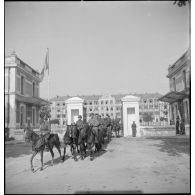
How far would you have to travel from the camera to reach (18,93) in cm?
2453

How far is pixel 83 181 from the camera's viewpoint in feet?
18.5

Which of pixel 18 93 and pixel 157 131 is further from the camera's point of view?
pixel 18 93

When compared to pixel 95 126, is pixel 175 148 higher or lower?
lower

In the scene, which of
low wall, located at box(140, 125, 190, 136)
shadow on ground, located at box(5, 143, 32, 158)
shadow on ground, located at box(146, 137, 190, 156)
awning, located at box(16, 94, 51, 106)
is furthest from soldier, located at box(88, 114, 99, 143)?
awning, located at box(16, 94, 51, 106)

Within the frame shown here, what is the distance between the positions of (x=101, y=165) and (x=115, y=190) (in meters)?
2.65

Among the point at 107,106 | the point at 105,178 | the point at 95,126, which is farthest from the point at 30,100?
the point at 107,106

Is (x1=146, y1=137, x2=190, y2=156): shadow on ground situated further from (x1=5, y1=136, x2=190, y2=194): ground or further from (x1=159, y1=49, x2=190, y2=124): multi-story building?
(x1=159, y1=49, x2=190, y2=124): multi-story building

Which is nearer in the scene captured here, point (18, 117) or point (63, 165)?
point (63, 165)

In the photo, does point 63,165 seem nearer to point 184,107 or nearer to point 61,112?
point 184,107

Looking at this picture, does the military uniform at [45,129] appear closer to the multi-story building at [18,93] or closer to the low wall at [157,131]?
the low wall at [157,131]

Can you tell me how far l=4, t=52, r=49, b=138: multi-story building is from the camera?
23156mm

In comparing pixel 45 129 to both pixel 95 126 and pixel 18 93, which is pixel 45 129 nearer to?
pixel 95 126

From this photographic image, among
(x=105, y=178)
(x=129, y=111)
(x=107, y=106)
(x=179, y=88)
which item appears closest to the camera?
(x=105, y=178)
